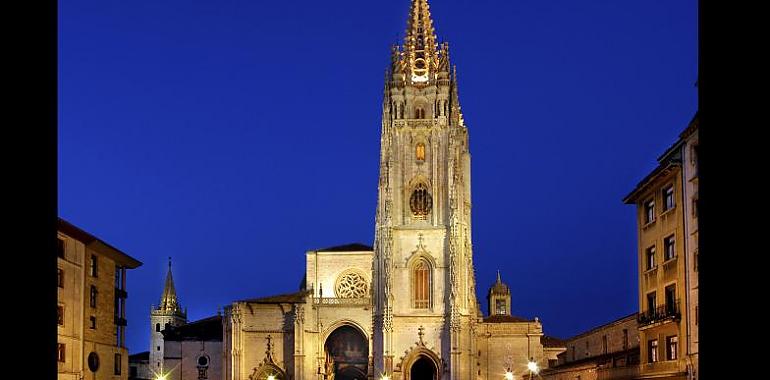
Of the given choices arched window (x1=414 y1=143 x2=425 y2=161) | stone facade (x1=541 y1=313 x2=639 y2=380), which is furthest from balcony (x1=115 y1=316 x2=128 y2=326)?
arched window (x1=414 y1=143 x2=425 y2=161)

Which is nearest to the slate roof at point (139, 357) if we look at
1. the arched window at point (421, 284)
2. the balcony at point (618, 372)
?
the arched window at point (421, 284)

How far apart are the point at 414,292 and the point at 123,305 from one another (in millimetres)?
29783

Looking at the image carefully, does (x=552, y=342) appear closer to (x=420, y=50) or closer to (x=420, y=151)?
(x=420, y=151)

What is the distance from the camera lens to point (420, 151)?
83.5 meters

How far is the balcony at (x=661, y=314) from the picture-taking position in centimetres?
3578

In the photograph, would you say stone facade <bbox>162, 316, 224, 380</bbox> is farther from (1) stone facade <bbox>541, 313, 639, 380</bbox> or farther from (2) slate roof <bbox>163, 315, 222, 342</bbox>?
(1) stone facade <bbox>541, 313, 639, 380</bbox>

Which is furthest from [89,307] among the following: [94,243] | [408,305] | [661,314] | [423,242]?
[423,242]

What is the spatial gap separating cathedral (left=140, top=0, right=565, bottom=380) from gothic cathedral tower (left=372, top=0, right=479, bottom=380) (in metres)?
0.08

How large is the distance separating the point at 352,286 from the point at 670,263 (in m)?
55.3

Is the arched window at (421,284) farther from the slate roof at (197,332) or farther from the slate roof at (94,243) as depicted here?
the slate roof at (94,243)

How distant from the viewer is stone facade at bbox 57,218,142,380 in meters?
45.2
